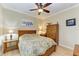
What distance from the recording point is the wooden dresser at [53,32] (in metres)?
1.33

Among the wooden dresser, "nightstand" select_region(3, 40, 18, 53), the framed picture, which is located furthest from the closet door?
"nightstand" select_region(3, 40, 18, 53)

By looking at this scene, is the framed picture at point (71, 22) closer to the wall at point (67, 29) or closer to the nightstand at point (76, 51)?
the wall at point (67, 29)

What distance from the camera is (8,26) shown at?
125cm

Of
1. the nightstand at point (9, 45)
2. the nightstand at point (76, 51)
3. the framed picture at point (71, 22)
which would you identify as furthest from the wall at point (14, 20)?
the nightstand at point (76, 51)

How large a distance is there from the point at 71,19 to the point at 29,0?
0.60 meters

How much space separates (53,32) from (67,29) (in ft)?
0.64

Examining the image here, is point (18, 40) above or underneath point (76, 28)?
underneath

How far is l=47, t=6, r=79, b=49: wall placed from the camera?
1194mm

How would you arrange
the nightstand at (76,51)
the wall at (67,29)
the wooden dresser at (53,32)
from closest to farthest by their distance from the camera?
the nightstand at (76,51), the wall at (67,29), the wooden dresser at (53,32)

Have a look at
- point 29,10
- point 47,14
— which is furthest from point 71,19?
point 29,10

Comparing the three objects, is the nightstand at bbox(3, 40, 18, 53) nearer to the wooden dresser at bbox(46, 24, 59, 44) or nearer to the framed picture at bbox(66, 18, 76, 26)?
the wooden dresser at bbox(46, 24, 59, 44)

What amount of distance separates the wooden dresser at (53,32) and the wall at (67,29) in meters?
0.04

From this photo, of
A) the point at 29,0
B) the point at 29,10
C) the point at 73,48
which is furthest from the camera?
the point at 29,10

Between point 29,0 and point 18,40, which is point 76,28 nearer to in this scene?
point 29,0
